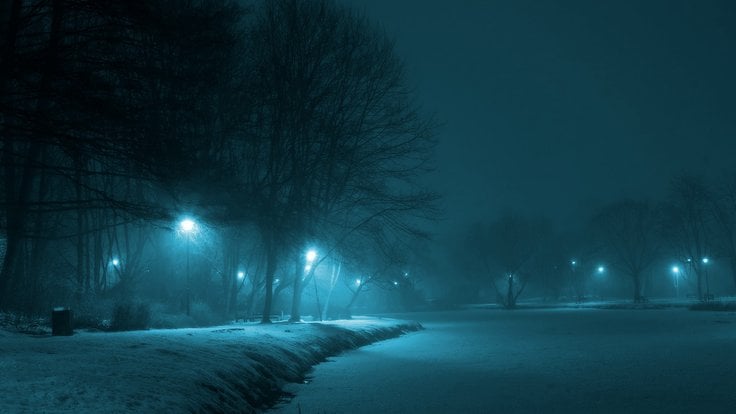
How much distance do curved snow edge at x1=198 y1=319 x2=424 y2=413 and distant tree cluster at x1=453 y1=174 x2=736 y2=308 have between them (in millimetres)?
52417

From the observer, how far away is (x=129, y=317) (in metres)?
19.6

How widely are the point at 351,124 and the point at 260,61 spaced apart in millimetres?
4545

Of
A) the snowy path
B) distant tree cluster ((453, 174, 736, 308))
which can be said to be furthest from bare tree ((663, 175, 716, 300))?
the snowy path

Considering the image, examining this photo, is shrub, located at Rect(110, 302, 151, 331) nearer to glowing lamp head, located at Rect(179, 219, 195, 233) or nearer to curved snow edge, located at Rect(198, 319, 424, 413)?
glowing lamp head, located at Rect(179, 219, 195, 233)

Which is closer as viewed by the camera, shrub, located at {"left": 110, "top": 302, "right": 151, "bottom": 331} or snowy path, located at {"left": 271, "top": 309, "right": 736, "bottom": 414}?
snowy path, located at {"left": 271, "top": 309, "right": 736, "bottom": 414}

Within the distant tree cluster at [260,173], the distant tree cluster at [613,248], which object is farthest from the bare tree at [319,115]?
the distant tree cluster at [613,248]

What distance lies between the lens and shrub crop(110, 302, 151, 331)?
63.3 ft

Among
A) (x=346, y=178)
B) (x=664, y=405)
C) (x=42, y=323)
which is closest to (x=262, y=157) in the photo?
(x=346, y=178)

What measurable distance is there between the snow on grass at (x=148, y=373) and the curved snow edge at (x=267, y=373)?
3 cm

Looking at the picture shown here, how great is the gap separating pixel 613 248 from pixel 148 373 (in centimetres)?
7240

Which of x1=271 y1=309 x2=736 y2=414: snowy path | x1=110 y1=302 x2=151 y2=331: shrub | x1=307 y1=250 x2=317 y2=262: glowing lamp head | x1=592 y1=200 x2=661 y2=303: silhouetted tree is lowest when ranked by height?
x1=271 y1=309 x2=736 y2=414: snowy path

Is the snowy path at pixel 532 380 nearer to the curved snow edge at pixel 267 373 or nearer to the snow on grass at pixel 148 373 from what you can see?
the curved snow edge at pixel 267 373

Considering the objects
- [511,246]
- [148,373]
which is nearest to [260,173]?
[148,373]

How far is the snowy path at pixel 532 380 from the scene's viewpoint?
9812 millimetres
